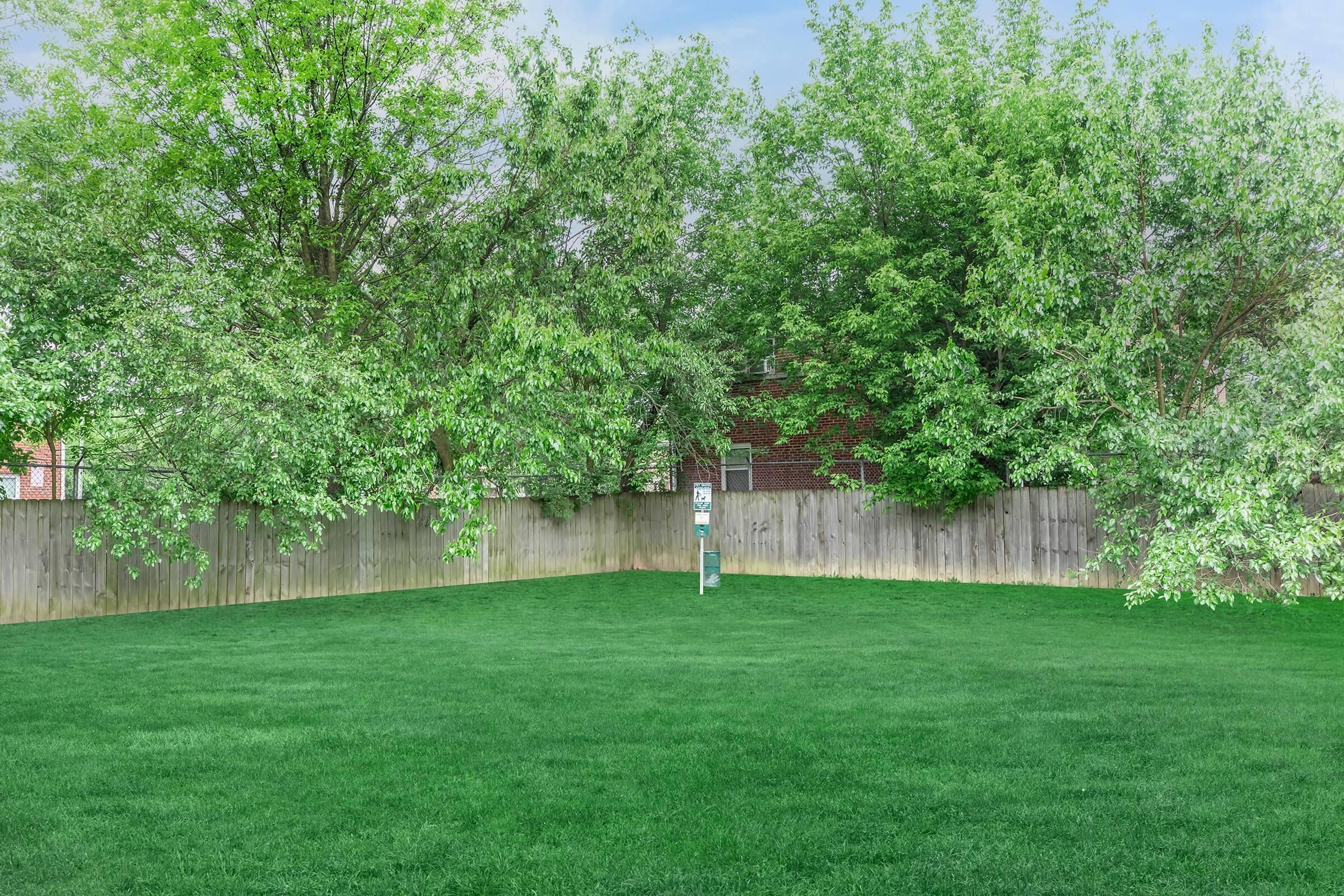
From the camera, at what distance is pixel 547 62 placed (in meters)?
16.5

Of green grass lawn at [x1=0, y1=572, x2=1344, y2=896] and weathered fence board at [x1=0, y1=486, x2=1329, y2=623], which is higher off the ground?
weathered fence board at [x1=0, y1=486, x2=1329, y2=623]

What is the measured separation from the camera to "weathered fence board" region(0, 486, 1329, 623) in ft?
47.8

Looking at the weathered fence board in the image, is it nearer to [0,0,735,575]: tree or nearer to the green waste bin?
[0,0,735,575]: tree

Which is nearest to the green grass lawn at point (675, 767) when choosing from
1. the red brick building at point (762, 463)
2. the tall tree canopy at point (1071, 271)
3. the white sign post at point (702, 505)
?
the tall tree canopy at point (1071, 271)

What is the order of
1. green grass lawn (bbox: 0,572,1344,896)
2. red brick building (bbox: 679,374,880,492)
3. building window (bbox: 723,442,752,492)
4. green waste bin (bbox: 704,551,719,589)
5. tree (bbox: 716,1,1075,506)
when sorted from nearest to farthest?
green grass lawn (bbox: 0,572,1344,896) → green waste bin (bbox: 704,551,719,589) → tree (bbox: 716,1,1075,506) → red brick building (bbox: 679,374,880,492) → building window (bbox: 723,442,752,492)

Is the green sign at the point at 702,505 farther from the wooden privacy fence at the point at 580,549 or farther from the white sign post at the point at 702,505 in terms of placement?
the wooden privacy fence at the point at 580,549

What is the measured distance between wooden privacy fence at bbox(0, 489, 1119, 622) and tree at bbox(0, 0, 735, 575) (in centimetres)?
85

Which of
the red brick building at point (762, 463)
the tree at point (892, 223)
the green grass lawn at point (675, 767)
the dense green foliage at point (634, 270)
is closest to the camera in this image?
the green grass lawn at point (675, 767)

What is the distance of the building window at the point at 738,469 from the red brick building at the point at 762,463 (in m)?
0.01

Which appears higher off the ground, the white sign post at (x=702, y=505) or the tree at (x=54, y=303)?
the tree at (x=54, y=303)

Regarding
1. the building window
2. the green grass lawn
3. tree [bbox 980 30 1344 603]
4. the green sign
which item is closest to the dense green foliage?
tree [bbox 980 30 1344 603]

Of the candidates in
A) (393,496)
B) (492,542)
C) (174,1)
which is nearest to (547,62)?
(174,1)

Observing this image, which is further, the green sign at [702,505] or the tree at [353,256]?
the green sign at [702,505]

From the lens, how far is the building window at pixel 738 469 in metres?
26.5
